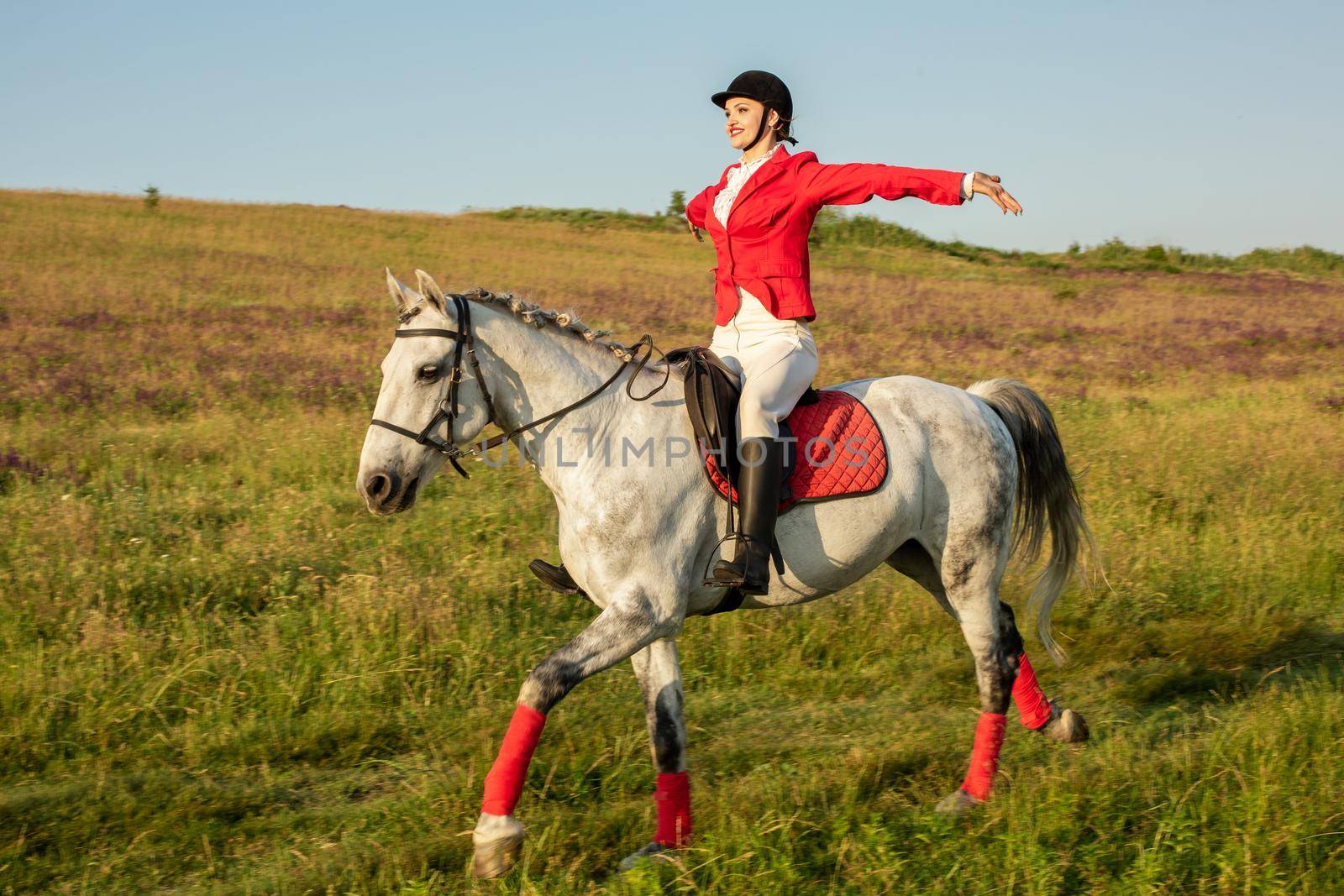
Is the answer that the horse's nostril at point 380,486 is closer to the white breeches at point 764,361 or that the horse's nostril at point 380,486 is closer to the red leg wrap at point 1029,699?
the white breeches at point 764,361

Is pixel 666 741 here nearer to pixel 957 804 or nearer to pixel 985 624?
pixel 957 804

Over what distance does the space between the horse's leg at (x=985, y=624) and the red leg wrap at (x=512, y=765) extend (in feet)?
6.82

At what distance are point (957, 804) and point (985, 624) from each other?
869mm

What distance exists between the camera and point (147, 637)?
229 inches

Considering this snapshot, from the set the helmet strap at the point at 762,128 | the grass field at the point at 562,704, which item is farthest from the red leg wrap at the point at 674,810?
the helmet strap at the point at 762,128

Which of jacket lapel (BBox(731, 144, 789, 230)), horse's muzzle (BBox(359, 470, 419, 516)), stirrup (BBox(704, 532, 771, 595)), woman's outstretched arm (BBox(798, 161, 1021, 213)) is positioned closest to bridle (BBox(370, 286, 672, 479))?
horse's muzzle (BBox(359, 470, 419, 516))

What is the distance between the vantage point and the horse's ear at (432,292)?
387 cm

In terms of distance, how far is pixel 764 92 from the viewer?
14.9ft

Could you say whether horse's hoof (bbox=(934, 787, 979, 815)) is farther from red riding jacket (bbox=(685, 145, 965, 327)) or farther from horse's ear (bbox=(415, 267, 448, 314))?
horse's ear (bbox=(415, 267, 448, 314))

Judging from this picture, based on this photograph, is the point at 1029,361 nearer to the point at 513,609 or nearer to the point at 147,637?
the point at 513,609

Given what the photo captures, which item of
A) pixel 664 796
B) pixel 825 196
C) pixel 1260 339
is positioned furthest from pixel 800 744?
pixel 1260 339

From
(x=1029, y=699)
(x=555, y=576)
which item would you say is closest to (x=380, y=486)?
(x=555, y=576)

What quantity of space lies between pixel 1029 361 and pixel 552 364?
15.8m

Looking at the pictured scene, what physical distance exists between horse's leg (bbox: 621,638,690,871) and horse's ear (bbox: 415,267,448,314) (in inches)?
64.2
